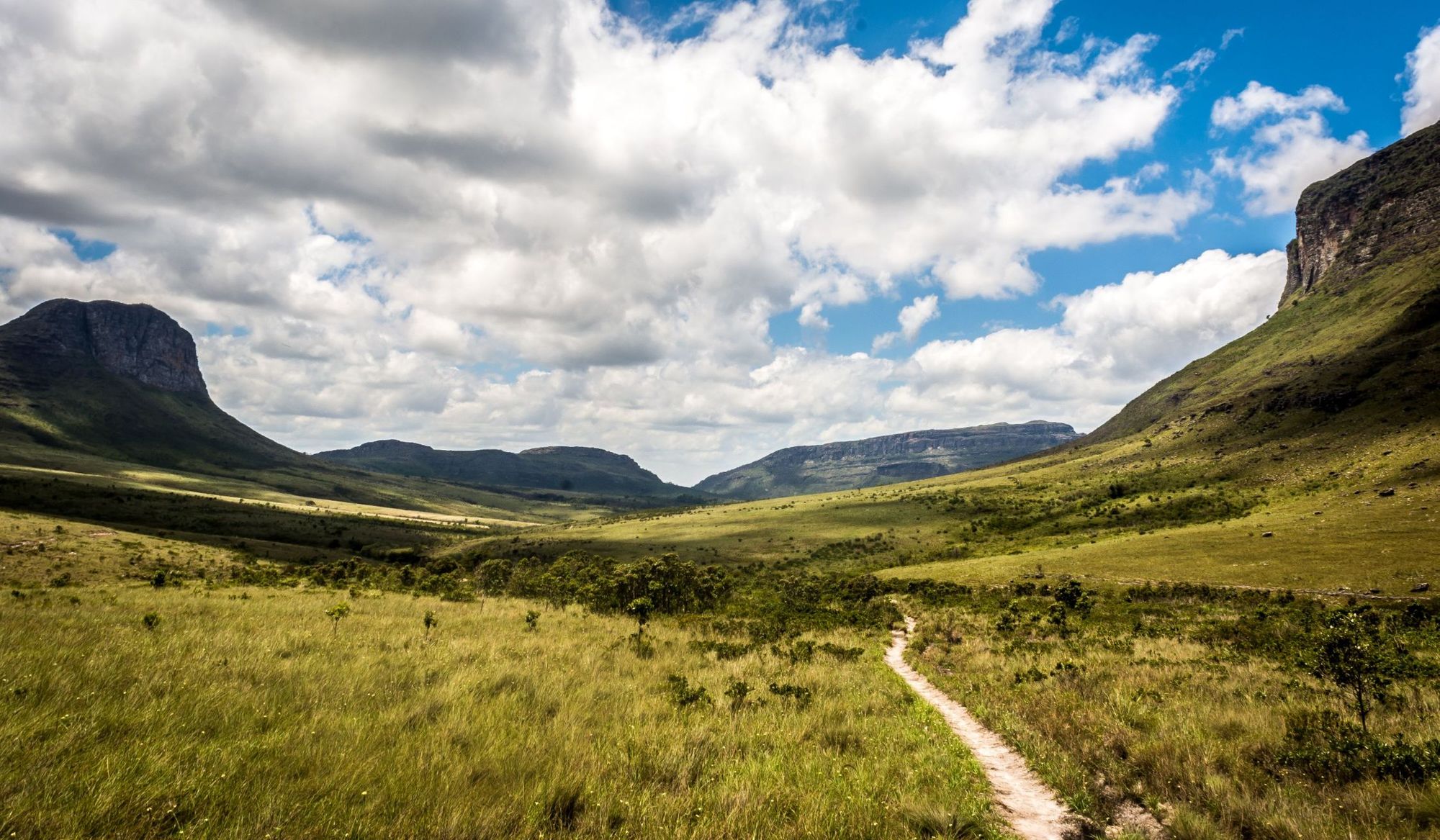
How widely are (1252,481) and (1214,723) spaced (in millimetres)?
94379

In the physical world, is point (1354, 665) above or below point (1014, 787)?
above

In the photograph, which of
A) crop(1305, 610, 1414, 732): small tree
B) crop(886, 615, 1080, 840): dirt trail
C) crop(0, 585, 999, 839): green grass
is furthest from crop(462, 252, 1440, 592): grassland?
crop(0, 585, 999, 839): green grass

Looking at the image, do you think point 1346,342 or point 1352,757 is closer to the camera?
point 1352,757

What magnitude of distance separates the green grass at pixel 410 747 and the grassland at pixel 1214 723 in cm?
246

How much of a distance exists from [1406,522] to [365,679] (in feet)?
223

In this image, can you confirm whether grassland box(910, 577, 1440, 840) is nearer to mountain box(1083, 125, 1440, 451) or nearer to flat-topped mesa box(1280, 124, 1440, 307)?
mountain box(1083, 125, 1440, 451)

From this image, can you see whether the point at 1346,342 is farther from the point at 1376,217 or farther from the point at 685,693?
the point at 685,693

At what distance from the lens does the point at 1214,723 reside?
12.0 metres

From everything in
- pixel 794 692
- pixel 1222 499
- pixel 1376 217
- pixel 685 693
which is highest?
pixel 1376 217

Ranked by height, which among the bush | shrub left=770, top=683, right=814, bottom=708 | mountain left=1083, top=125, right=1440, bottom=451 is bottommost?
shrub left=770, top=683, right=814, bottom=708

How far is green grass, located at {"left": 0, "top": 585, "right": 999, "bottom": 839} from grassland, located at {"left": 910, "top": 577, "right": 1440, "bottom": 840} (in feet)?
8.07

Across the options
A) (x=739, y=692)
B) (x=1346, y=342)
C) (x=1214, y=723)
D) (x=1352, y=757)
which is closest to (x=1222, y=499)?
(x=1214, y=723)

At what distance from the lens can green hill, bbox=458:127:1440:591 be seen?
154 feet

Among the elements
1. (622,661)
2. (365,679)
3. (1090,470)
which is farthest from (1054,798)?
(1090,470)
